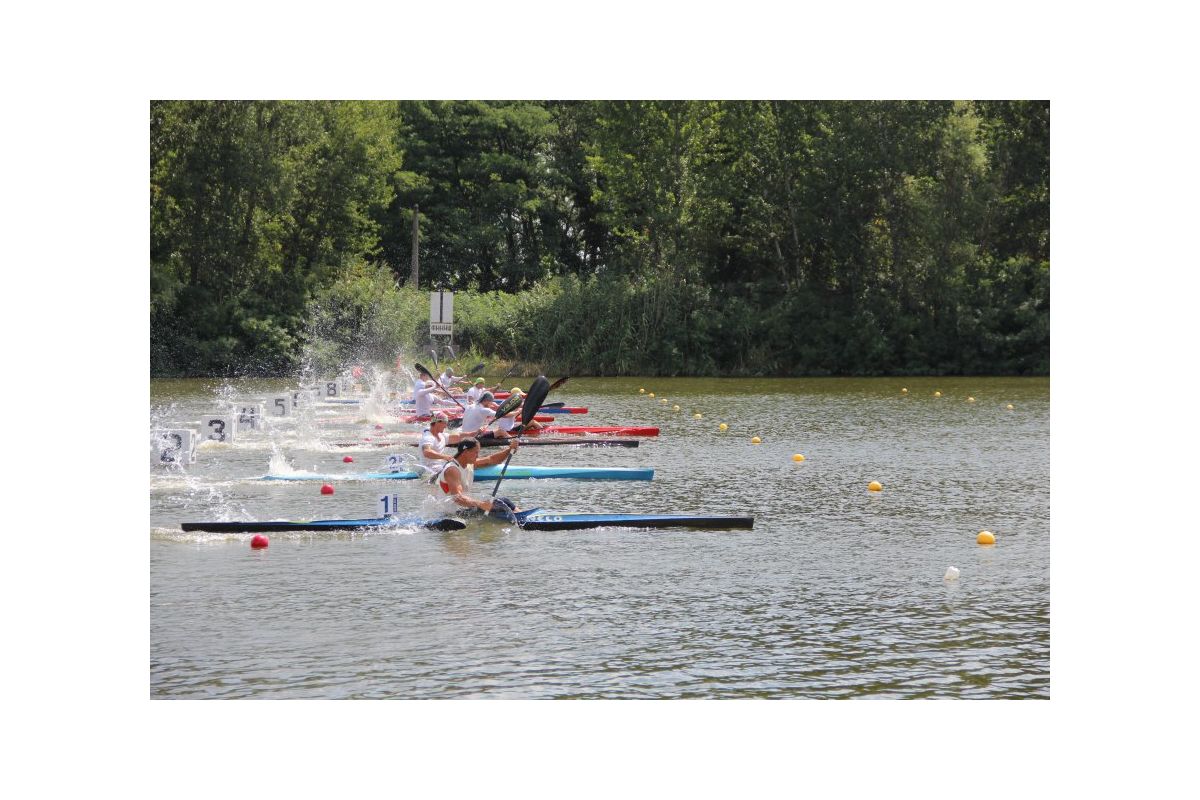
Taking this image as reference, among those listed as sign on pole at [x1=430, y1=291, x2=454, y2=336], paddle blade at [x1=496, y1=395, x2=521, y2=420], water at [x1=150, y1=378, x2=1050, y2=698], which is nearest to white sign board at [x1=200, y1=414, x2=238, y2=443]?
water at [x1=150, y1=378, x2=1050, y2=698]

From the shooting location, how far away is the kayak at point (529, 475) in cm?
1464

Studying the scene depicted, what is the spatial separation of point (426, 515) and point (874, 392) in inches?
818

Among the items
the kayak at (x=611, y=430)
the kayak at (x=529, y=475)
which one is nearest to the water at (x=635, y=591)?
the kayak at (x=529, y=475)

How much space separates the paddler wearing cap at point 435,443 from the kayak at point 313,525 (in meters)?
1.22

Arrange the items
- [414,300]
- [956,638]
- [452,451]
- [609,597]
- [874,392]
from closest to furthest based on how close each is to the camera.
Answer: [956,638]
[609,597]
[452,451]
[874,392]
[414,300]

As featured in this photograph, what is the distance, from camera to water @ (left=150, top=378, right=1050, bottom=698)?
283 inches

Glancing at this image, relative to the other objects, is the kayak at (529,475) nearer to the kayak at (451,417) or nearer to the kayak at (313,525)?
the kayak at (313,525)

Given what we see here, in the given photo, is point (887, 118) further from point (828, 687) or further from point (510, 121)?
point (828, 687)

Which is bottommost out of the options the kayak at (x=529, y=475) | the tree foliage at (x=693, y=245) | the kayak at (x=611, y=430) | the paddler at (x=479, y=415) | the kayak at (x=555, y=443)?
the kayak at (x=529, y=475)

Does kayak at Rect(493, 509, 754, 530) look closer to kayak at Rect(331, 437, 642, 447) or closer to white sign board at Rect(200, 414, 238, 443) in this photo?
kayak at Rect(331, 437, 642, 447)

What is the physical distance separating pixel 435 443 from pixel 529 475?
118 centimetres

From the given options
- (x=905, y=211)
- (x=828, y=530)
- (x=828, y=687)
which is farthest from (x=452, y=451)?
(x=905, y=211)

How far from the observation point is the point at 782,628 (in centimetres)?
816

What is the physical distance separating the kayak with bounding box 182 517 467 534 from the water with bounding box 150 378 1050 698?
0.40ft
